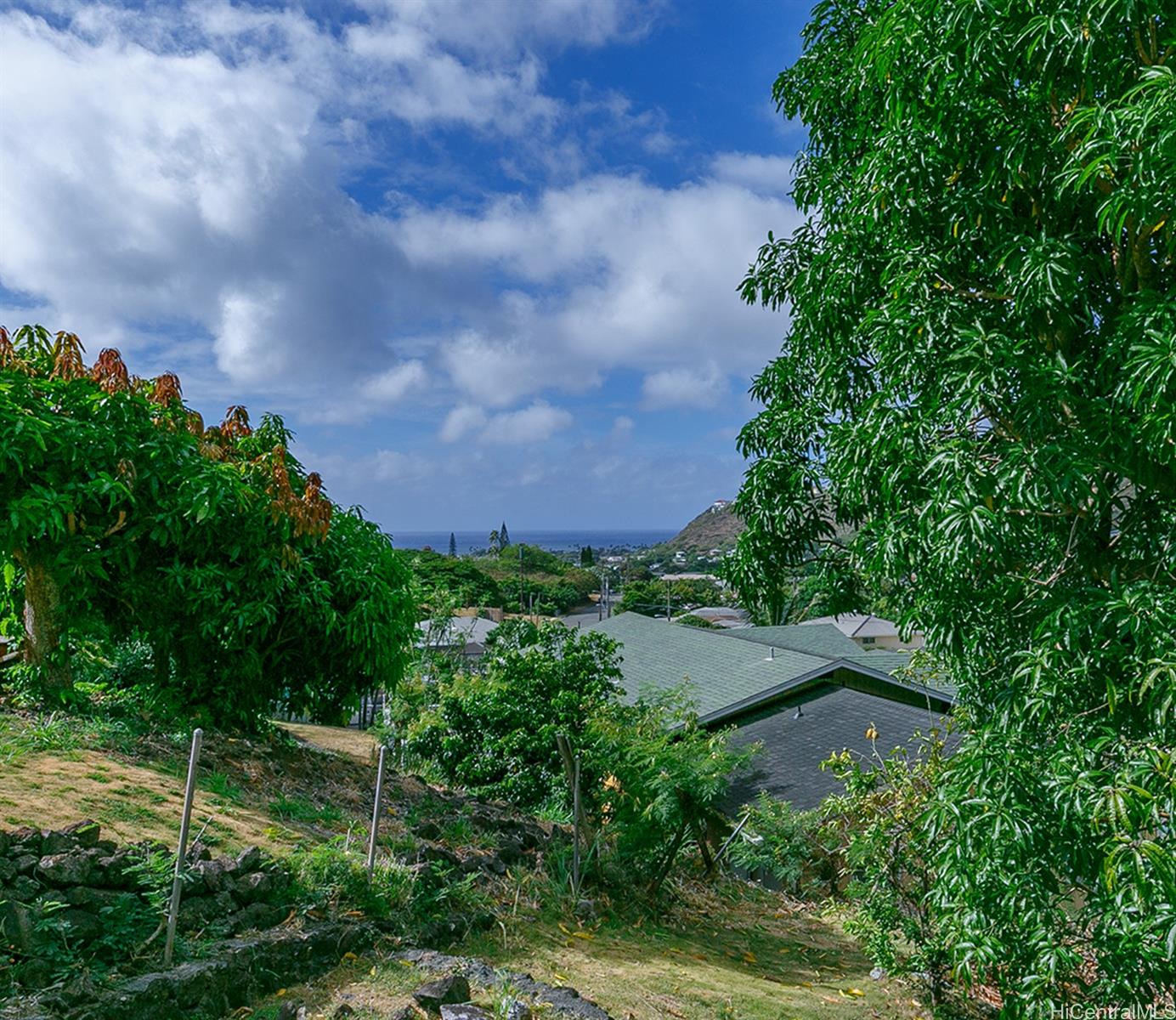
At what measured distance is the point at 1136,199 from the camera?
4.01 metres

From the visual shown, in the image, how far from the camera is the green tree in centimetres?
407

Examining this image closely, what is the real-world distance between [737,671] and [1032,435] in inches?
567

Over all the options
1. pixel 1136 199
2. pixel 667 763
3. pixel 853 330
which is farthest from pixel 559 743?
pixel 1136 199

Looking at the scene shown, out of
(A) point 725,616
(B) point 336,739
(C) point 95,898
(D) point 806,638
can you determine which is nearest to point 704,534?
(A) point 725,616

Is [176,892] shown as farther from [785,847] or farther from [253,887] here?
[785,847]

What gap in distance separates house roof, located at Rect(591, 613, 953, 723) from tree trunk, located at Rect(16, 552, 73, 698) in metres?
7.27

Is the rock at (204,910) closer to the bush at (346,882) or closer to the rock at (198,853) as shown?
the rock at (198,853)

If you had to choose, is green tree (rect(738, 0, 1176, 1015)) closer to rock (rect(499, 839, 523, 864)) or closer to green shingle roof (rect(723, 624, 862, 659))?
rock (rect(499, 839, 523, 864))

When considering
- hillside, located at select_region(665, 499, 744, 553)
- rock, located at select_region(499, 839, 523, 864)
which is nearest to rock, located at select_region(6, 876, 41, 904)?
rock, located at select_region(499, 839, 523, 864)

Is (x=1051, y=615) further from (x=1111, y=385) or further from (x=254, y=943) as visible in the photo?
(x=254, y=943)

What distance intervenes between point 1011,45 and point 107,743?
8.10 metres

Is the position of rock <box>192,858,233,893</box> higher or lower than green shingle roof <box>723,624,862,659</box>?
lower

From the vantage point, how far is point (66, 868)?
15.6ft

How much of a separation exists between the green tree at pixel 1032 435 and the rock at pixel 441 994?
2616 mm
